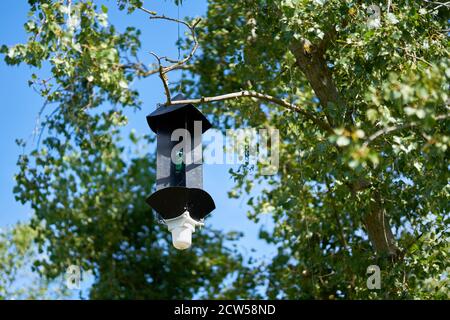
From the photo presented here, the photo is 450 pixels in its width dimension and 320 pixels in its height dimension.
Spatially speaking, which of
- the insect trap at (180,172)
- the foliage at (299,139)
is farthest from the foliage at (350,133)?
the insect trap at (180,172)

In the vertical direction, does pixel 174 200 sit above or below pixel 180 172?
below

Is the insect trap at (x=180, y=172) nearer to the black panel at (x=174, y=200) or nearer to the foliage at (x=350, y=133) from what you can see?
the black panel at (x=174, y=200)

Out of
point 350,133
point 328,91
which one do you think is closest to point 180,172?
point 350,133

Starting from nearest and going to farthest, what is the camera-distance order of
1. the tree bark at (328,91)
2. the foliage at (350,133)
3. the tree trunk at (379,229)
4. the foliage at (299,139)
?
the foliage at (350,133) → the foliage at (299,139) → the tree bark at (328,91) → the tree trunk at (379,229)

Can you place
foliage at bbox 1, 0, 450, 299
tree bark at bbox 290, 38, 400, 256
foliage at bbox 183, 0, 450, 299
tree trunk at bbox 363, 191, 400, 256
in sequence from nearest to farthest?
foliage at bbox 183, 0, 450, 299, foliage at bbox 1, 0, 450, 299, tree bark at bbox 290, 38, 400, 256, tree trunk at bbox 363, 191, 400, 256

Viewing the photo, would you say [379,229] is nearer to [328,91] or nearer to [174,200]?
[328,91]

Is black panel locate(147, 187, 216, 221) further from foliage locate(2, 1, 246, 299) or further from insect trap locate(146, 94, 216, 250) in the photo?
foliage locate(2, 1, 246, 299)

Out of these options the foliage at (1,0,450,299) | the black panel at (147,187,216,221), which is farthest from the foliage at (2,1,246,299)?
the black panel at (147,187,216,221)

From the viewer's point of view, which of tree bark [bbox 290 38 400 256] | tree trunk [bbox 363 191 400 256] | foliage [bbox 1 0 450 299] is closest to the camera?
foliage [bbox 1 0 450 299]

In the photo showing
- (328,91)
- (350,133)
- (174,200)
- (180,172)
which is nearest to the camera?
(350,133)

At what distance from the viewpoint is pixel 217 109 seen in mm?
8844

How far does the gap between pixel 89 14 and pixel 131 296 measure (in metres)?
4.89

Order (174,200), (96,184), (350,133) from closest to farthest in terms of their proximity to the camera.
→ 1. (350,133)
2. (174,200)
3. (96,184)

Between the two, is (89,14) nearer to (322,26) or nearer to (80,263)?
(322,26)
